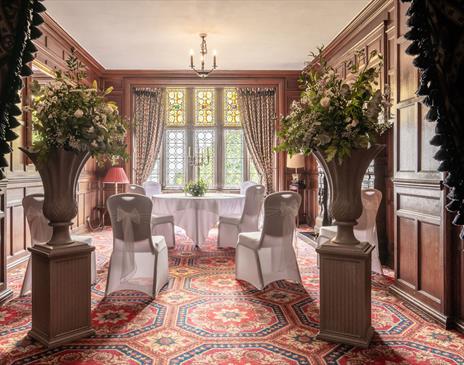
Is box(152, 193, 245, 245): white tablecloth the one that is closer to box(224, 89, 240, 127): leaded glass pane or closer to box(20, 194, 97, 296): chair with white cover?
box(20, 194, 97, 296): chair with white cover

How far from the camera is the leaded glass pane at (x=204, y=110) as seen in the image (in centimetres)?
873

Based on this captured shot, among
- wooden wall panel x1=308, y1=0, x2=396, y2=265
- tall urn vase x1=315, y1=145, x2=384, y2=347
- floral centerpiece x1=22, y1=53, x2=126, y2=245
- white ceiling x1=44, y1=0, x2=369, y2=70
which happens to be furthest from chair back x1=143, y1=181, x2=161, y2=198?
tall urn vase x1=315, y1=145, x2=384, y2=347

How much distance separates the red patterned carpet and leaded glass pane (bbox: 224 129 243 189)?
4.91 meters

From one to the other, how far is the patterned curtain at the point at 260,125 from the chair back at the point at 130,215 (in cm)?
521

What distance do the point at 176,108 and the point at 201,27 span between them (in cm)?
341

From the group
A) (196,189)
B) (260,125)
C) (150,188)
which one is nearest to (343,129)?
(196,189)

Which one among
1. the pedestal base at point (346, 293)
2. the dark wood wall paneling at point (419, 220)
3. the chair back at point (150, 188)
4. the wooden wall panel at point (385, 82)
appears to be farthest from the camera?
the chair back at point (150, 188)

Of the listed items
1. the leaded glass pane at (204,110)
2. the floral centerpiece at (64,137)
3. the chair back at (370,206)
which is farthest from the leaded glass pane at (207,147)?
the floral centerpiece at (64,137)

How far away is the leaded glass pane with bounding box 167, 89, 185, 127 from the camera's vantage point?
8.70 metres

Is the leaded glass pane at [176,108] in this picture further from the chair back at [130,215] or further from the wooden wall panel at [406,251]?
the wooden wall panel at [406,251]

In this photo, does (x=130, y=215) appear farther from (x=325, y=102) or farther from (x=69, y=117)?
(x=325, y=102)

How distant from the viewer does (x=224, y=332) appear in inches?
105

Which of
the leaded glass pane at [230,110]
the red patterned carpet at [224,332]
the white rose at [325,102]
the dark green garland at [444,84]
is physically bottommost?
the red patterned carpet at [224,332]

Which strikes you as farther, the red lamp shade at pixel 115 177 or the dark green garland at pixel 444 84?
the red lamp shade at pixel 115 177
